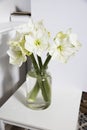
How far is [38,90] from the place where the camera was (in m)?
0.86

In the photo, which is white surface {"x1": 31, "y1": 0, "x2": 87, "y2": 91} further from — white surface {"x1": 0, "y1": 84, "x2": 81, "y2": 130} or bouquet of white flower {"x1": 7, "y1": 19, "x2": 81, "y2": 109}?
bouquet of white flower {"x1": 7, "y1": 19, "x2": 81, "y2": 109}

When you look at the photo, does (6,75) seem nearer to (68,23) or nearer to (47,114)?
(47,114)

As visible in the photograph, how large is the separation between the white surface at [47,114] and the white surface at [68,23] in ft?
0.47

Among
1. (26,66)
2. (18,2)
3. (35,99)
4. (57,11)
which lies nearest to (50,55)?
(35,99)

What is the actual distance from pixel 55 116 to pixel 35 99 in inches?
5.1

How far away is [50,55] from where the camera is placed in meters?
0.78

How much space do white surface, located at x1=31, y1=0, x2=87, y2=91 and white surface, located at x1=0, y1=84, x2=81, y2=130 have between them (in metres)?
0.14

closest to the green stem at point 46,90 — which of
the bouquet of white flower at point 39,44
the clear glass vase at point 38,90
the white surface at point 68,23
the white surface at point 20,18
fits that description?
the clear glass vase at point 38,90

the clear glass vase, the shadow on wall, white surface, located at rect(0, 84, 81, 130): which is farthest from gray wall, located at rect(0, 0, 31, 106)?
the clear glass vase

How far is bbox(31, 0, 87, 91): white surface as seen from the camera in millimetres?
989

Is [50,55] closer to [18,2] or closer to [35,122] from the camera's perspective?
[35,122]

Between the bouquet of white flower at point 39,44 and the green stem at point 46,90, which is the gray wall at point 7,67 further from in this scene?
the green stem at point 46,90

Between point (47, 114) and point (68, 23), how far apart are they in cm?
52

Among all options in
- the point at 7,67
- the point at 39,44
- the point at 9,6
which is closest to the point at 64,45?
the point at 39,44
